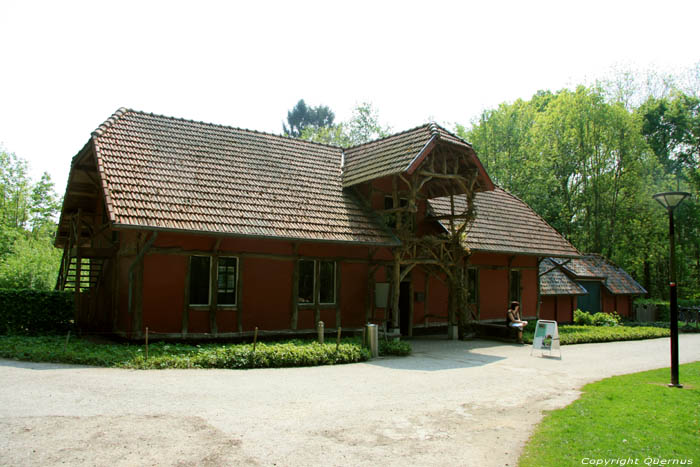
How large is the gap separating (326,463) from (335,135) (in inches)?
1785

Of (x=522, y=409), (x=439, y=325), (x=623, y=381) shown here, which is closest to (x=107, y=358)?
(x=522, y=409)

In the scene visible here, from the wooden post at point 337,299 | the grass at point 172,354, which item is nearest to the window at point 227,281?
the grass at point 172,354

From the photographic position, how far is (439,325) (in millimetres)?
20422

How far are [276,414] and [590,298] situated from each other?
2770 centimetres

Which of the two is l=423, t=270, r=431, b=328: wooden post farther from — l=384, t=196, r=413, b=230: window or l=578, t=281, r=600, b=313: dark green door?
l=578, t=281, r=600, b=313: dark green door

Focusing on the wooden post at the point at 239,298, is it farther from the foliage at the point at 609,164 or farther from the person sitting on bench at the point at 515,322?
the foliage at the point at 609,164

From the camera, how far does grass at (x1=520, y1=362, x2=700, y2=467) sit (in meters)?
Answer: 6.18

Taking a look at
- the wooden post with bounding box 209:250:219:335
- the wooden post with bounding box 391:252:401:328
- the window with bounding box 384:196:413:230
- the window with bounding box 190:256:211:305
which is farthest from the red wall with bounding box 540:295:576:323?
the window with bounding box 190:256:211:305

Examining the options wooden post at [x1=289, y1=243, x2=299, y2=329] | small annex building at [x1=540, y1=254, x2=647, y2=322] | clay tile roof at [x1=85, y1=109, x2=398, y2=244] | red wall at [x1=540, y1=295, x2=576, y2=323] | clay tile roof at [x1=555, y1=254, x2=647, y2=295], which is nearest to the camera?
clay tile roof at [x1=85, y1=109, x2=398, y2=244]

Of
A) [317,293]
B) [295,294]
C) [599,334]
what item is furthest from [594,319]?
[295,294]

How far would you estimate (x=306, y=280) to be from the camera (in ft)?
54.8

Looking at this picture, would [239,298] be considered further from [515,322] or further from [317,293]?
[515,322]

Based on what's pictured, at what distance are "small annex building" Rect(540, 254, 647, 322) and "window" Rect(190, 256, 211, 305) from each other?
16761 millimetres

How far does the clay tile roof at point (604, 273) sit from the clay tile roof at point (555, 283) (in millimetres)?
872
